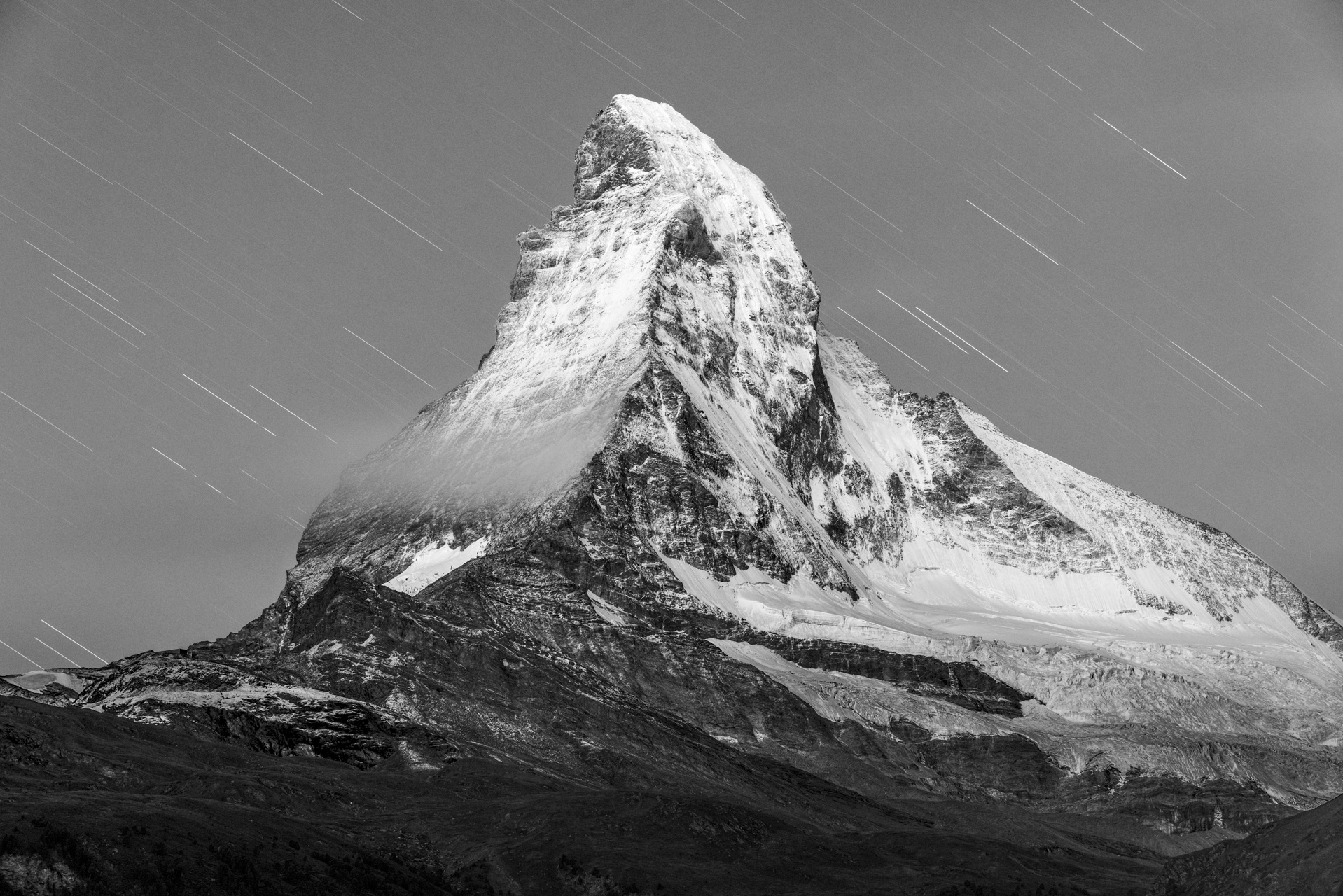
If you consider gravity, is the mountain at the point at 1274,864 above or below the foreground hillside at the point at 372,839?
above

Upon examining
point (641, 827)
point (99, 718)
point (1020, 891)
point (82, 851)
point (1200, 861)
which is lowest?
point (99, 718)

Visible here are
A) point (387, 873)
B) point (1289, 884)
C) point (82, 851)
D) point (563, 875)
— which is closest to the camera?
point (1289, 884)

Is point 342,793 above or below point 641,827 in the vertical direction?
below

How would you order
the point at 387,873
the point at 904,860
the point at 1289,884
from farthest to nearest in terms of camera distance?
the point at 904,860, the point at 387,873, the point at 1289,884

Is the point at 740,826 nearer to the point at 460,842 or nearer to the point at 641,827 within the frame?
the point at 641,827

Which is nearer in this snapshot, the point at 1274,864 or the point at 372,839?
the point at 1274,864

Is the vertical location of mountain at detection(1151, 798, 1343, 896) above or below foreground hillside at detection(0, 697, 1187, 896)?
above

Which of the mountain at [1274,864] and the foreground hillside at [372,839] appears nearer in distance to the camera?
the mountain at [1274,864]

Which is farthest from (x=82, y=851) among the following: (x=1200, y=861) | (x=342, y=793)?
(x=1200, y=861)

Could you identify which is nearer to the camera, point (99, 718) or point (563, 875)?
point (563, 875)

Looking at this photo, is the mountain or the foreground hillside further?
the foreground hillside

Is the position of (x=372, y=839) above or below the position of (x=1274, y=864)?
below
